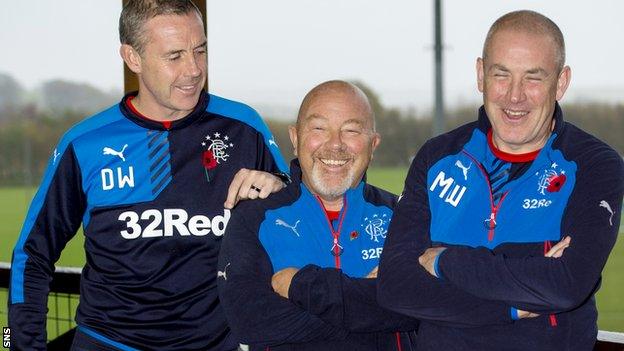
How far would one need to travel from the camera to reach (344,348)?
1659 mm

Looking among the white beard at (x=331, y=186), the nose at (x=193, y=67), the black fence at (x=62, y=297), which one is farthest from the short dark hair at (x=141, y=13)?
the black fence at (x=62, y=297)

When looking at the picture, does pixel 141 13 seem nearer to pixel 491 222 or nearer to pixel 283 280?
pixel 283 280

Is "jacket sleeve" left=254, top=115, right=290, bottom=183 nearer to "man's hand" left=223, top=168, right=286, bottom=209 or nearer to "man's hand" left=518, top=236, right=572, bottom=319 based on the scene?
"man's hand" left=223, top=168, right=286, bottom=209

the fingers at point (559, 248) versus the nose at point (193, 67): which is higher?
the nose at point (193, 67)

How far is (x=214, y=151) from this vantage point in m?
1.90

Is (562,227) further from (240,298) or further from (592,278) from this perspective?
(240,298)

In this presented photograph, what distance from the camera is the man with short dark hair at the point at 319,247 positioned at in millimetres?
1629

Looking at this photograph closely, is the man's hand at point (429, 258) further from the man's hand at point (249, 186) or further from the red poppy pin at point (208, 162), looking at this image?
the red poppy pin at point (208, 162)

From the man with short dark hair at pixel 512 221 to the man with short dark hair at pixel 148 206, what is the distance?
0.39m

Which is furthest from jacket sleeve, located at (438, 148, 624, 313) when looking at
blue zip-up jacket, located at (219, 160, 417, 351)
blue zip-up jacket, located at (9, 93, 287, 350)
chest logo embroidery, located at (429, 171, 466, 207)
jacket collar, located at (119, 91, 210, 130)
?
jacket collar, located at (119, 91, 210, 130)

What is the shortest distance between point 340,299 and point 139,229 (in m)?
0.52

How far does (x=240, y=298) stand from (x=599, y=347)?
789 mm

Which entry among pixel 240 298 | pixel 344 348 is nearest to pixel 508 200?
pixel 344 348
